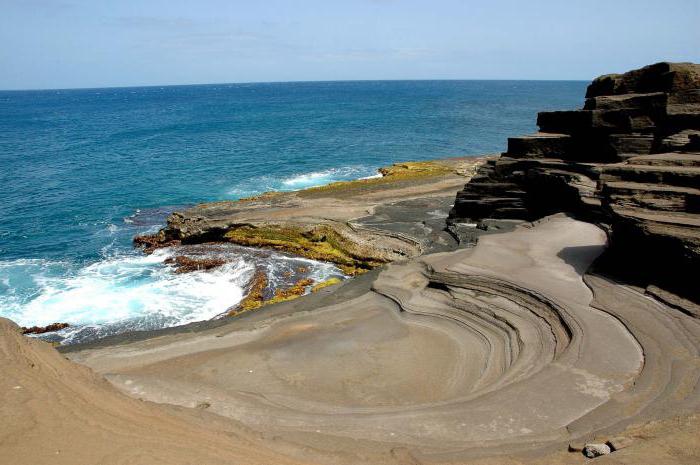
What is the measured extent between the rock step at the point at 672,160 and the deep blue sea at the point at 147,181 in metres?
13.9

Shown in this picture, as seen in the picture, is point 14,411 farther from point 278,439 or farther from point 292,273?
point 292,273

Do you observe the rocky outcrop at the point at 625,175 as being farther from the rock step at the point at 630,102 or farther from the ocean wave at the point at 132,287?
the ocean wave at the point at 132,287

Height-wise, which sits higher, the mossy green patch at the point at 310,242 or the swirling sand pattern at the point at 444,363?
the swirling sand pattern at the point at 444,363

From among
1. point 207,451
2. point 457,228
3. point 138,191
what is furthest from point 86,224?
point 207,451

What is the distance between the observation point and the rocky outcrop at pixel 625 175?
13.8 meters

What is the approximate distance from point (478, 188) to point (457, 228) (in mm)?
3016

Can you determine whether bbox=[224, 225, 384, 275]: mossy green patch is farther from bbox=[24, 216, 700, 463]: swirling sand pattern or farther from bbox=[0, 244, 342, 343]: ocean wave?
bbox=[24, 216, 700, 463]: swirling sand pattern

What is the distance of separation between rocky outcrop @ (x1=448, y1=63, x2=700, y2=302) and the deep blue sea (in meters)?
10.3

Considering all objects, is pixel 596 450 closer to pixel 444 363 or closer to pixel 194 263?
pixel 444 363

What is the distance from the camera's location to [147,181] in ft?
164

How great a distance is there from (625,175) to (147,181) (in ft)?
146

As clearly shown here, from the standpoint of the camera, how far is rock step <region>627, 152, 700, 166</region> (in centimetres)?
1545

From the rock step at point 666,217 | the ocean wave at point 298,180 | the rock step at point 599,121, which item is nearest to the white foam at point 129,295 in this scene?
the rock step at point 666,217

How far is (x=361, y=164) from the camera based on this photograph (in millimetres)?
58250
